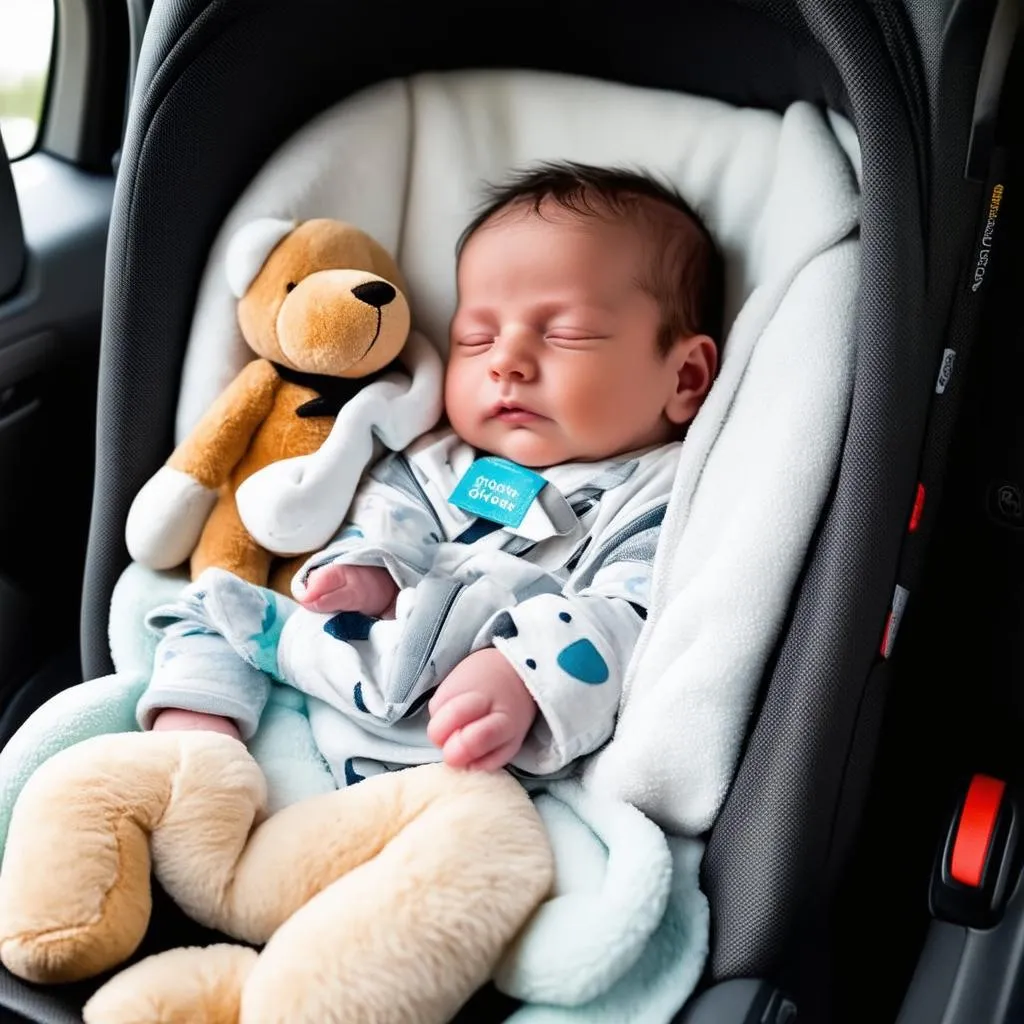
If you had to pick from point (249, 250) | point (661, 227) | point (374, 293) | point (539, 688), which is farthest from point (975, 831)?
point (249, 250)

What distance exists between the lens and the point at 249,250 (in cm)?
131

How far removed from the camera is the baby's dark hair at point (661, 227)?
1.31 metres

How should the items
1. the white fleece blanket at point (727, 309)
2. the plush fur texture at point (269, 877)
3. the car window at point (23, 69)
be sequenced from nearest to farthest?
the plush fur texture at point (269, 877), the white fleece blanket at point (727, 309), the car window at point (23, 69)

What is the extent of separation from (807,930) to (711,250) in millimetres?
723

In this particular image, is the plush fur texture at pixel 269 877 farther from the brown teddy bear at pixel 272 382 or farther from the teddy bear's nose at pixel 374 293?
the teddy bear's nose at pixel 374 293

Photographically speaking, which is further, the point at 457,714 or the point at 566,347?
the point at 566,347

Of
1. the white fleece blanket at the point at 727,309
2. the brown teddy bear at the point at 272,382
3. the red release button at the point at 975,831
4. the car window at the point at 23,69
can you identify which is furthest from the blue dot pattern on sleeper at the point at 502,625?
the car window at the point at 23,69

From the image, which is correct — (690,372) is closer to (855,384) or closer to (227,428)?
(855,384)

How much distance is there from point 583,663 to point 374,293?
1.59ft

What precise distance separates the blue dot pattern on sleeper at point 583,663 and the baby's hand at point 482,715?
1.7 inches

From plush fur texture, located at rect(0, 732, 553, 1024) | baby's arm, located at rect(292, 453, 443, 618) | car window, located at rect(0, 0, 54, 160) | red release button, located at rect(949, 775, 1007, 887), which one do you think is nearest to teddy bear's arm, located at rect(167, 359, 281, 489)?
baby's arm, located at rect(292, 453, 443, 618)

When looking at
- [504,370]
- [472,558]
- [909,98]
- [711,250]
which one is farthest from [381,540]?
[909,98]

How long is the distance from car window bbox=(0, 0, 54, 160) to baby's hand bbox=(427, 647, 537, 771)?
1.13 meters

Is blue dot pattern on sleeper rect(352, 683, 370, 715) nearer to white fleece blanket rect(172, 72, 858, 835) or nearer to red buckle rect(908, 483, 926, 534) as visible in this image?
white fleece blanket rect(172, 72, 858, 835)
